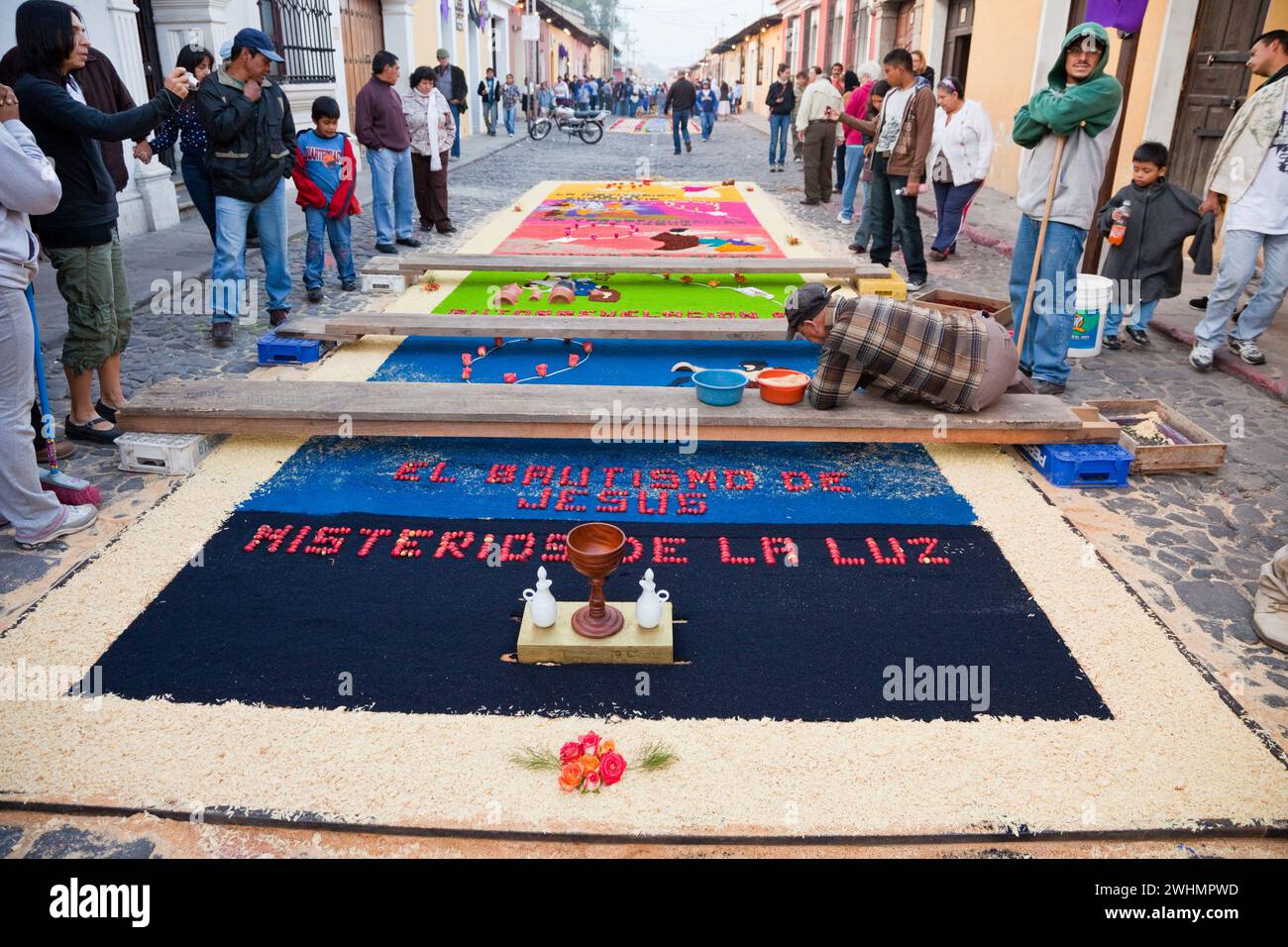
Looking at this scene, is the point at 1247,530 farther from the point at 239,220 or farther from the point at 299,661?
the point at 239,220

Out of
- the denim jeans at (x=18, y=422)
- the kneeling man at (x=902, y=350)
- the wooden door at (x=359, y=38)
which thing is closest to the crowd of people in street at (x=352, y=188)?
the denim jeans at (x=18, y=422)

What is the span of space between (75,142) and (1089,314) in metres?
6.17

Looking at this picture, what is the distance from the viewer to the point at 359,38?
660 inches

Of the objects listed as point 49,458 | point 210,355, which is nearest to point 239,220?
point 210,355

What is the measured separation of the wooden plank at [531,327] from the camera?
6105 mm

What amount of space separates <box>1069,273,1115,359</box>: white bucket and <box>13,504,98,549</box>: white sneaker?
231 inches

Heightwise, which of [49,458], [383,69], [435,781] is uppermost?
[383,69]

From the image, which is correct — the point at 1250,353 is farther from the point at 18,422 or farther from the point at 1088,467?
the point at 18,422

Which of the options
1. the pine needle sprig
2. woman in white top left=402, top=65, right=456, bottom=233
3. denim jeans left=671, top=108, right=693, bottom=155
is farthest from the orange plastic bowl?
denim jeans left=671, top=108, right=693, bottom=155

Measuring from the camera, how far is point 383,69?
8.54 metres

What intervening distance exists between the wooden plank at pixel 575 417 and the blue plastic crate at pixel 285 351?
1.22m

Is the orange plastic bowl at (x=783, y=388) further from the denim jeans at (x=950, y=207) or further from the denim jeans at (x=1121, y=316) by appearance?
the denim jeans at (x=950, y=207)

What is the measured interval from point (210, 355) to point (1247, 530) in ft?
20.5

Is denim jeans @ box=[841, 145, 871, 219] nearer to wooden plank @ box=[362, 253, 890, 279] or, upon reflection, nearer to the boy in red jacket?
wooden plank @ box=[362, 253, 890, 279]
